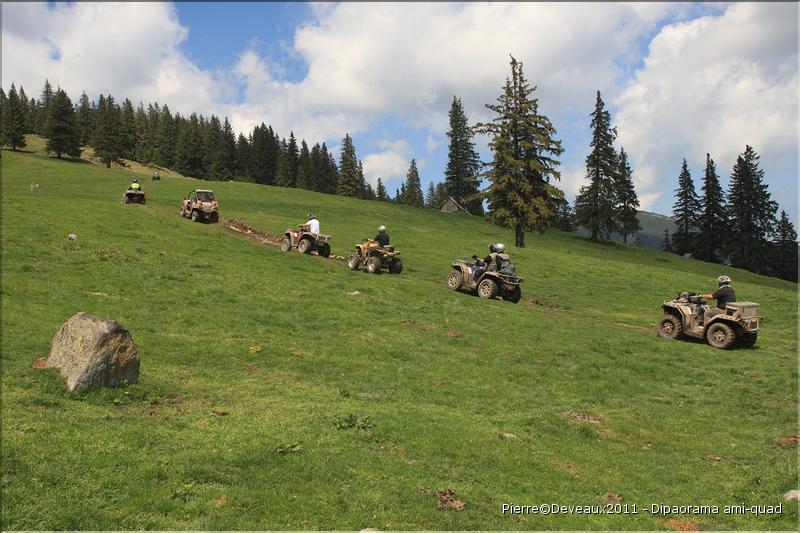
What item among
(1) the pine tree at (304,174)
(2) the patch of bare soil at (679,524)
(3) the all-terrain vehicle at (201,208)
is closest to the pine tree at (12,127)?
(1) the pine tree at (304,174)

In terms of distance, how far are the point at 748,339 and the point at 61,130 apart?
10121 cm

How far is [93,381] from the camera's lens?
9.50 m

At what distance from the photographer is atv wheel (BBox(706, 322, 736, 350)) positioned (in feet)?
55.2

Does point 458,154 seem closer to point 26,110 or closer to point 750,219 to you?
point 750,219

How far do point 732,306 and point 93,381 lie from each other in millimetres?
18408

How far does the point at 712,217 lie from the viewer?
7938 cm

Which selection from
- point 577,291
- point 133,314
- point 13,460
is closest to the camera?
point 13,460

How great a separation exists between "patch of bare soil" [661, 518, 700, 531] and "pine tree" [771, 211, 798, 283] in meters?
86.7

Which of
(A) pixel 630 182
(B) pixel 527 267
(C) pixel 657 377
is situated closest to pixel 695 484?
(C) pixel 657 377

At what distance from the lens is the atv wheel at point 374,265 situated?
25.9m

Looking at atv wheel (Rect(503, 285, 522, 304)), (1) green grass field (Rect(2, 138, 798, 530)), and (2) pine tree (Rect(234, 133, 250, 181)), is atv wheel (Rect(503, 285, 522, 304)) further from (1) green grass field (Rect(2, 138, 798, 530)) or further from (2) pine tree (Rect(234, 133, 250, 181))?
(2) pine tree (Rect(234, 133, 250, 181))

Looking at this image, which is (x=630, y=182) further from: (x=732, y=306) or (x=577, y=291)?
(x=732, y=306)

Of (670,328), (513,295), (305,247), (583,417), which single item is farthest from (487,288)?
(583,417)

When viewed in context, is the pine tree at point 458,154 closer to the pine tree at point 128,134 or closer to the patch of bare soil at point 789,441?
the pine tree at point 128,134
